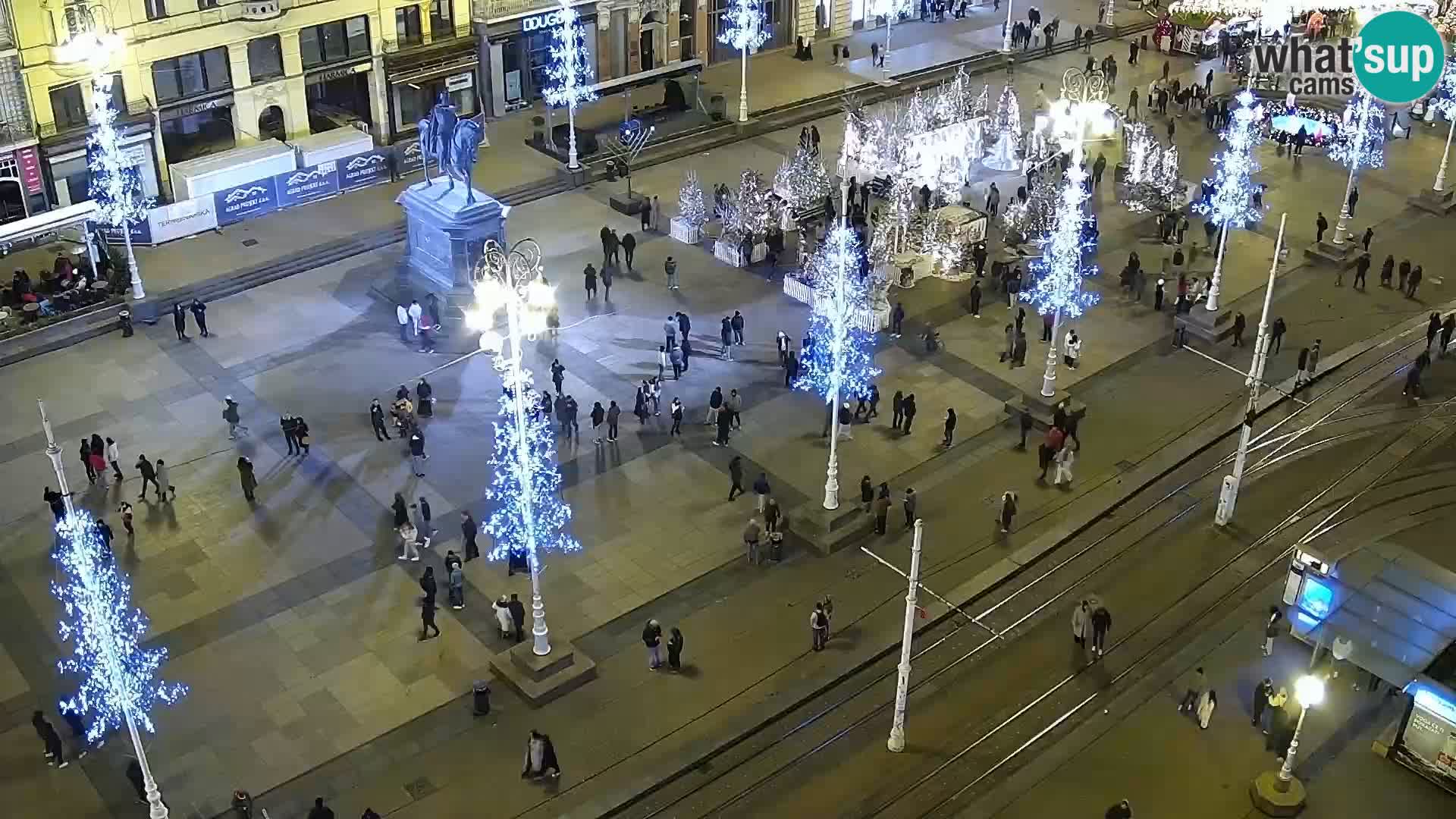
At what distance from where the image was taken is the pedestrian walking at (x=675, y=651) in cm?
2994

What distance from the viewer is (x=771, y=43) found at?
66.8 meters

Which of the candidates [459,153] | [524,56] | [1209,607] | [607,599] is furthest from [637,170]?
[1209,607]

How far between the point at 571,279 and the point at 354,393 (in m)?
8.75

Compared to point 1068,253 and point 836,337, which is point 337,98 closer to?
point 836,337

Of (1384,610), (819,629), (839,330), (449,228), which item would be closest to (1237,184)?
(839,330)

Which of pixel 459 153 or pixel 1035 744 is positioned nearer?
pixel 1035 744

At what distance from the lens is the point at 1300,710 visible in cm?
2852

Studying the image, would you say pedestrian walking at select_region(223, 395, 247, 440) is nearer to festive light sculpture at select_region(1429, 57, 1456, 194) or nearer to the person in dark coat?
the person in dark coat

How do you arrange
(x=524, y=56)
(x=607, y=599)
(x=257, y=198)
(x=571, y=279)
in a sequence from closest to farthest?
(x=607, y=599) → (x=571, y=279) → (x=257, y=198) → (x=524, y=56)

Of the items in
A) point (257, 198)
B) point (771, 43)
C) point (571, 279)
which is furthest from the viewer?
point (771, 43)

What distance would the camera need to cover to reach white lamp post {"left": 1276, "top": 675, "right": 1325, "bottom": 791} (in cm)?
2548

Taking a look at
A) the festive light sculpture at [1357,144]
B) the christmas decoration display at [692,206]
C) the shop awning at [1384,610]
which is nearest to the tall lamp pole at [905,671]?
the shop awning at [1384,610]

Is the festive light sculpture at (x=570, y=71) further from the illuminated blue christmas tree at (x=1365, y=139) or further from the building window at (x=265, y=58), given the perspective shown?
the illuminated blue christmas tree at (x=1365, y=139)

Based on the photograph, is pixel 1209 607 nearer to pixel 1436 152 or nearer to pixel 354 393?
pixel 354 393
